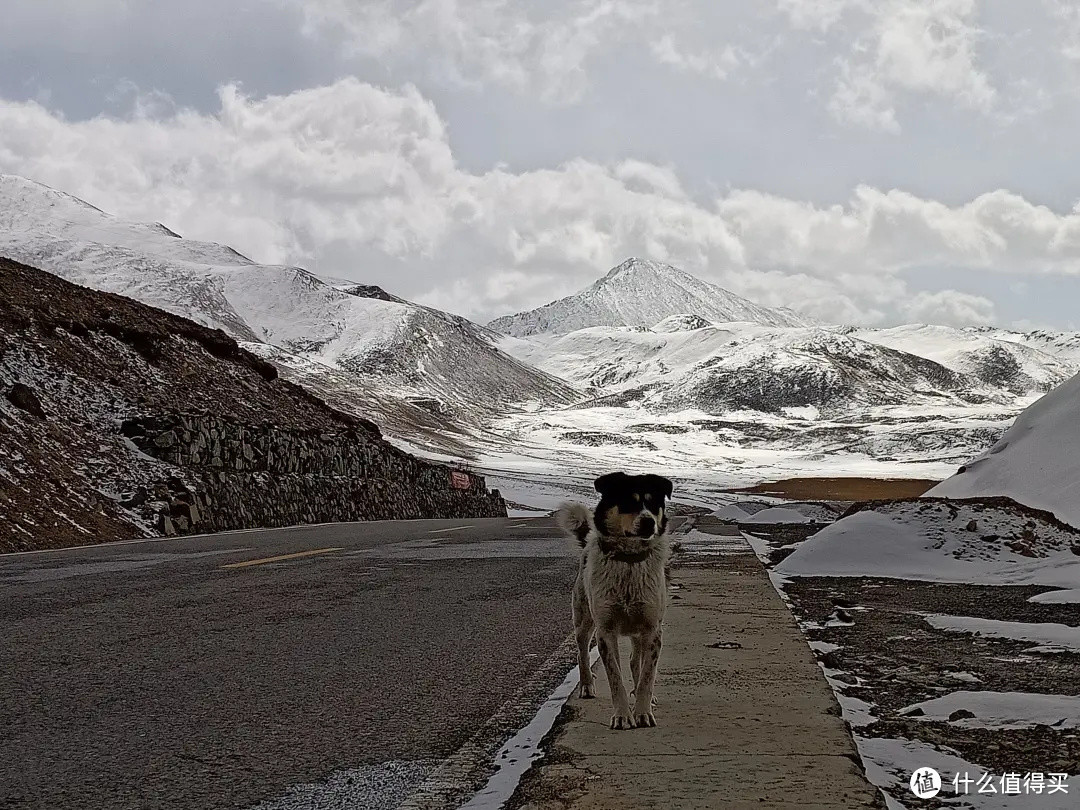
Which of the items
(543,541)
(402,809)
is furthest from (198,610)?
(543,541)

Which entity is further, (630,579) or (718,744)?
(630,579)

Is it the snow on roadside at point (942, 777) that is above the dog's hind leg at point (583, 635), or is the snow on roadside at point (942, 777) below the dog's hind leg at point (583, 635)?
below

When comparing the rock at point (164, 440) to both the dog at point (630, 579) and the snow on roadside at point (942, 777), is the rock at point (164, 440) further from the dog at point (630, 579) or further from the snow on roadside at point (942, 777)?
the snow on roadside at point (942, 777)

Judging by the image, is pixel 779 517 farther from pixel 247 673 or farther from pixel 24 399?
pixel 247 673

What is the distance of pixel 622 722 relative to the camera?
15.5 ft

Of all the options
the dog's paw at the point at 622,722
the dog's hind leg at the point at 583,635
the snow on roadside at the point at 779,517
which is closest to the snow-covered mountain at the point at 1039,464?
the dog's hind leg at the point at 583,635

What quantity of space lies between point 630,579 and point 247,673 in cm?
248

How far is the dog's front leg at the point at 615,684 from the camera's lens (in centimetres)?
473

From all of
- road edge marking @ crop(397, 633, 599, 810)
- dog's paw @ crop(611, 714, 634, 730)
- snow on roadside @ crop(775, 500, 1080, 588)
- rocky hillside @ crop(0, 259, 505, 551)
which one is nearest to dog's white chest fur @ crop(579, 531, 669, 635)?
dog's paw @ crop(611, 714, 634, 730)

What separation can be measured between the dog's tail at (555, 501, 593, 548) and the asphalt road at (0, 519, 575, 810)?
2.95 feet

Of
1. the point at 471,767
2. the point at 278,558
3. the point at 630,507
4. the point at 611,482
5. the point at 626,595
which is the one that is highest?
the point at 611,482

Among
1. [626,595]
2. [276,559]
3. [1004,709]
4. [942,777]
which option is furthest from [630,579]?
[276,559]

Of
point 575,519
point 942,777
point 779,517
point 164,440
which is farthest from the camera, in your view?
point 779,517

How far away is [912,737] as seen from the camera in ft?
15.8
